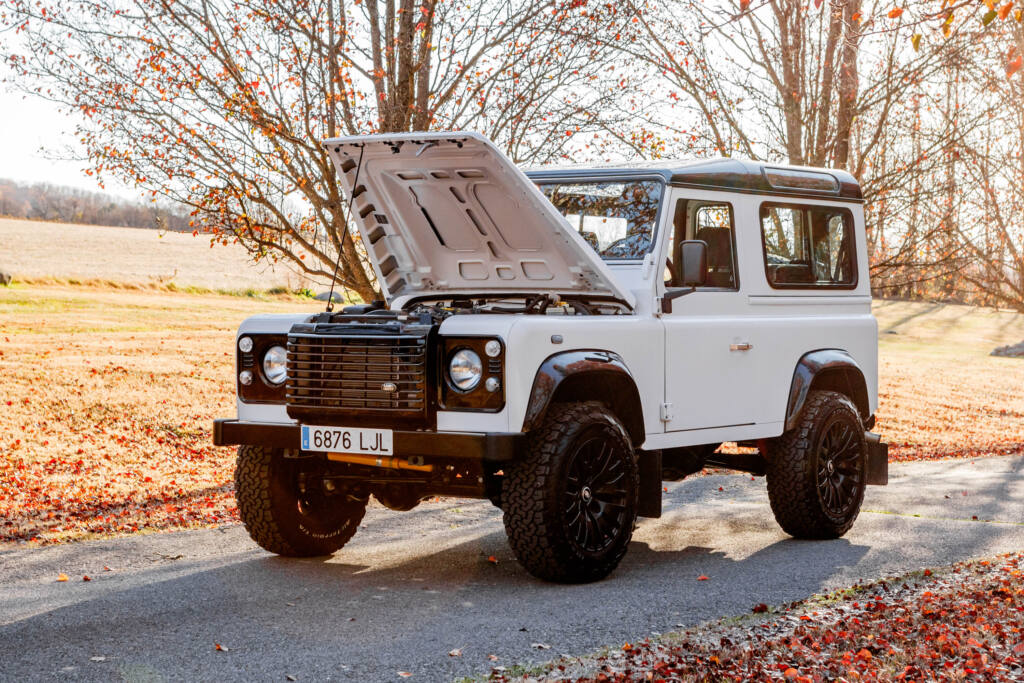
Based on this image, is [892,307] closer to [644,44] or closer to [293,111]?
[644,44]

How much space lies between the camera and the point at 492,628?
5.54 metres

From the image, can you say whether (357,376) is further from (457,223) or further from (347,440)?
(457,223)

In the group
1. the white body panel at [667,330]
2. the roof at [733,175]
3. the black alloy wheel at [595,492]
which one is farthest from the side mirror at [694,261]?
the black alloy wheel at [595,492]

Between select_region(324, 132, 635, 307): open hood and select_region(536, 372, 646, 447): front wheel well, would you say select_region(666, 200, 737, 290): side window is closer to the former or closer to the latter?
select_region(324, 132, 635, 307): open hood

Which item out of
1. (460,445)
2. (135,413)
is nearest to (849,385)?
(460,445)

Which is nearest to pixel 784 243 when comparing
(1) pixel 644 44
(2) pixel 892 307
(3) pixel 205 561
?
(3) pixel 205 561

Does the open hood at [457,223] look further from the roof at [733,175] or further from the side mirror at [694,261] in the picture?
the roof at [733,175]

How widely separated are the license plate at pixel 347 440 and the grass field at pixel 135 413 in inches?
105

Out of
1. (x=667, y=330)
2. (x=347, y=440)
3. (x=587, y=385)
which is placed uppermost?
(x=667, y=330)

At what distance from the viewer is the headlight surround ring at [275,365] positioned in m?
6.75

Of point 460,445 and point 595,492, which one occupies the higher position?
point 460,445

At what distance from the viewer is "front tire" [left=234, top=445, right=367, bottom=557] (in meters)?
6.98

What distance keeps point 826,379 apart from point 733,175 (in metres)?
1.74

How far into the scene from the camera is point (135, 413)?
13422mm
